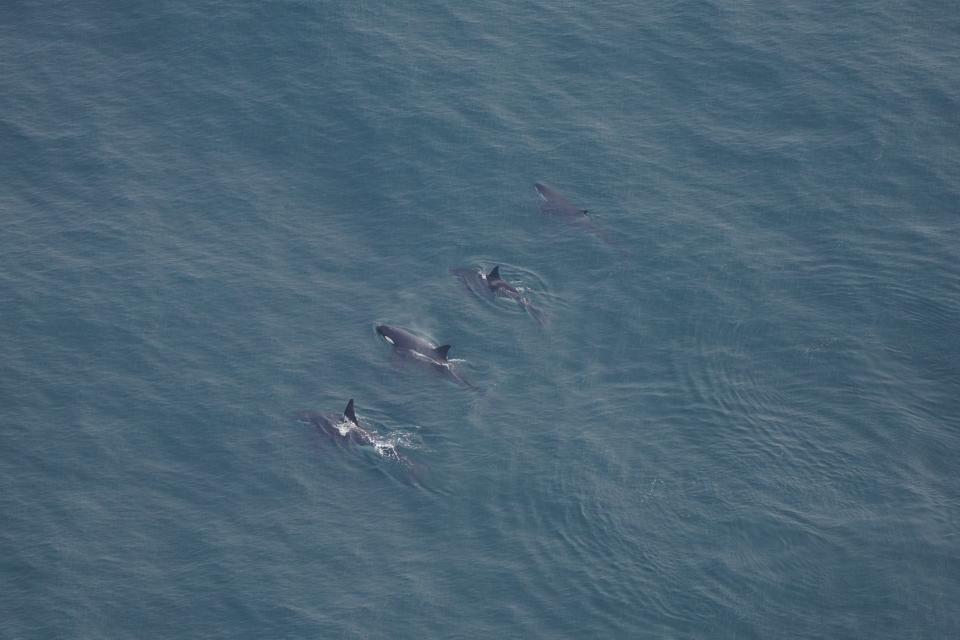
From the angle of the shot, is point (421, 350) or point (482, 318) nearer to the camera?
point (421, 350)

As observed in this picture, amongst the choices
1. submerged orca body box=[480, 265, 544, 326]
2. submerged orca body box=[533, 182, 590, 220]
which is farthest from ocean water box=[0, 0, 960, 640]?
submerged orca body box=[533, 182, 590, 220]

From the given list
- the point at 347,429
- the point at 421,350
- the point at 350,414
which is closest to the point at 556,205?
the point at 421,350

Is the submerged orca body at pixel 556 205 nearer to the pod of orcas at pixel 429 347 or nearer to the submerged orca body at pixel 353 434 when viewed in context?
the pod of orcas at pixel 429 347

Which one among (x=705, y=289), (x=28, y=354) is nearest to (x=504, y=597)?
(x=705, y=289)

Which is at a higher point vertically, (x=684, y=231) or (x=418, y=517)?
(x=684, y=231)

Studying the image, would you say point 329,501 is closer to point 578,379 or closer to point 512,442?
point 512,442

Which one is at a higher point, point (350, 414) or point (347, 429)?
point (350, 414)

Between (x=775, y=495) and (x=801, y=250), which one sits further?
(x=801, y=250)

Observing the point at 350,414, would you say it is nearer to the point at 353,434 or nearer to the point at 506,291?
the point at 353,434
